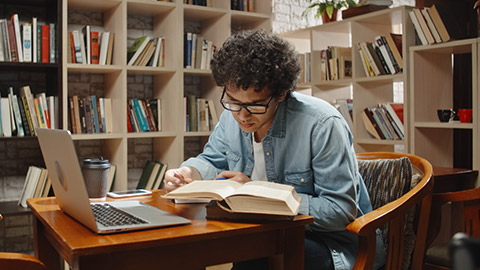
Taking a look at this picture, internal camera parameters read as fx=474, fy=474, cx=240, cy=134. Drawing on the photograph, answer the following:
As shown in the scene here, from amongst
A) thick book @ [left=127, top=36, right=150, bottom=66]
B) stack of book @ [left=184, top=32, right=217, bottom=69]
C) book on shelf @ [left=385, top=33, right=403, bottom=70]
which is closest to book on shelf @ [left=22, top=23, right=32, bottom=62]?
thick book @ [left=127, top=36, right=150, bottom=66]

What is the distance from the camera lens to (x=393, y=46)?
3100 millimetres

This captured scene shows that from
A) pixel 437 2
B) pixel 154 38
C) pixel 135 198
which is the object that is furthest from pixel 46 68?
pixel 437 2

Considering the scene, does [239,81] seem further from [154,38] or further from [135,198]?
[154,38]

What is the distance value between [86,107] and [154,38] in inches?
28.5

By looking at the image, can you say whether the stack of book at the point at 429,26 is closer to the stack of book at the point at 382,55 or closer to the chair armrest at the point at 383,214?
the stack of book at the point at 382,55

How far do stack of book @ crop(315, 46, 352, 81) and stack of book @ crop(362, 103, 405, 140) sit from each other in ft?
1.21

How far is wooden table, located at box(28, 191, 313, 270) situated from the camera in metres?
1.02

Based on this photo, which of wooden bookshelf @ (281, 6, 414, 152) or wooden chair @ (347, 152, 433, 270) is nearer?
wooden chair @ (347, 152, 433, 270)

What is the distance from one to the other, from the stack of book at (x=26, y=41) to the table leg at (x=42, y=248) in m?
1.72

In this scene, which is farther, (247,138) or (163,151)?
(163,151)

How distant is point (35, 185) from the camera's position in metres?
2.92

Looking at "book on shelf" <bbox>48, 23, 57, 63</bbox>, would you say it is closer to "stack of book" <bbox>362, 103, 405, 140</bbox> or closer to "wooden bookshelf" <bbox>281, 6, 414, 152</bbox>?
"wooden bookshelf" <bbox>281, 6, 414, 152</bbox>

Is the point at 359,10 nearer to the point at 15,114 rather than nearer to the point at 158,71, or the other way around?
the point at 158,71

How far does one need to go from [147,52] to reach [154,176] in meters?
0.89
